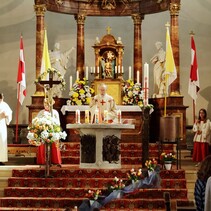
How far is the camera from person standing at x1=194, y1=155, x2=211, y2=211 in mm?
6327

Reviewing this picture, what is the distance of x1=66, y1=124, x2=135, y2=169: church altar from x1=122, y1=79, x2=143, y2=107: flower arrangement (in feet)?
14.2

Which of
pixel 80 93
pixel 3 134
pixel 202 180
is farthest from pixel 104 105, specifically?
pixel 202 180

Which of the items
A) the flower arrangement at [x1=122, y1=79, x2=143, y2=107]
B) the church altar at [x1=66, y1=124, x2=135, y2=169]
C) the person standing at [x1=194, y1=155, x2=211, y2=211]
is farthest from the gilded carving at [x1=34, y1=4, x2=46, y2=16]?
the person standing at [x1=194, y1=155, x2=211, y2=211]

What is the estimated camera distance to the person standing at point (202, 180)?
6.33 metres

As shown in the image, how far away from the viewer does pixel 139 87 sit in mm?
16953

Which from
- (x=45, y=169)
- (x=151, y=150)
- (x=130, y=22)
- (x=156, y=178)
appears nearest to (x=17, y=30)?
(x=130, y=22)

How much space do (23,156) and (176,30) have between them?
212 inches

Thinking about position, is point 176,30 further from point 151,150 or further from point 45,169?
point 45,169

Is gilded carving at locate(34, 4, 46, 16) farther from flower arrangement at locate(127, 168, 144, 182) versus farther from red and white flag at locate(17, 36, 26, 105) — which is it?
flower arrangement at locate(127, 168, 144, 182)

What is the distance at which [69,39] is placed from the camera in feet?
62.2

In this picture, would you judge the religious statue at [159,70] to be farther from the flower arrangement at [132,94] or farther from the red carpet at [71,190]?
the red carpet at [71,190]

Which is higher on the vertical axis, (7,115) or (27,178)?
(7,115)

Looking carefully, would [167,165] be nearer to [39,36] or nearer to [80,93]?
[80,93]

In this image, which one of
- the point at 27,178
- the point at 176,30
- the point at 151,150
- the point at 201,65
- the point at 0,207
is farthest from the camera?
the point at 201,65
